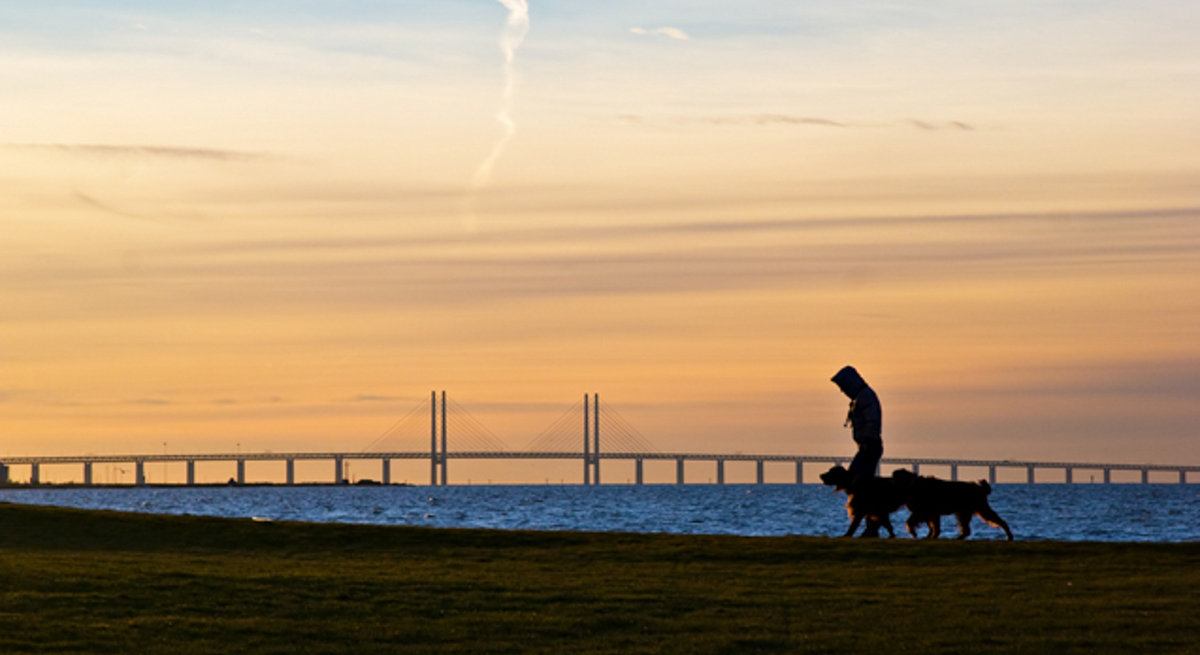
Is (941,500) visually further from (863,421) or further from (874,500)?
(863,421)

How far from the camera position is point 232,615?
1367 centimetres

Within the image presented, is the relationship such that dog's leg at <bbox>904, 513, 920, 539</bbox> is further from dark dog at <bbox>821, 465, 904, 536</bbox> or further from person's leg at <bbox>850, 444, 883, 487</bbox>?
person's leg at <bbox>850, 444, 883, 487</bbox>

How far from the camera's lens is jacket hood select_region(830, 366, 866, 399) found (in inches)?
863

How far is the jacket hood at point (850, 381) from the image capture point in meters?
21.9

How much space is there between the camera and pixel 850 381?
21.9m

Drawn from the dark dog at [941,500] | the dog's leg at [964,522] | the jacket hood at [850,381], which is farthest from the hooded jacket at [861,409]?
the dog's leg at [964,522]

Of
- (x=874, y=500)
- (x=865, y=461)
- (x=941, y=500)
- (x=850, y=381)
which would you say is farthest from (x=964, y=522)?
(x=850, y=381)

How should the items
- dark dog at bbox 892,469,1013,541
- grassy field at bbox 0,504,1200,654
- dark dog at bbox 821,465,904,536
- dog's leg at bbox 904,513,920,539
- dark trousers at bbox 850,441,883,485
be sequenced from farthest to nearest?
dark trousers at bbox 850,441,883,485
dark dog at bbox 821,465,904,536
dog's leg at bbox 904,513,920,539
dark dog at bbox 892,469,1013,541
grassy field at bbox 0,504,1200,654

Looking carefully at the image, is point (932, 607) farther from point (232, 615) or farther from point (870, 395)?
point (870, 395)

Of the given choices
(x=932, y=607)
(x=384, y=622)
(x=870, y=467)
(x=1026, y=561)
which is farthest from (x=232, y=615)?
(x=870, y=467)

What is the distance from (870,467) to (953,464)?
466 feet

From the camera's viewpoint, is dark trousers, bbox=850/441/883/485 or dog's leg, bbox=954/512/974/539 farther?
dark trousers, bbox=850/441/883/485

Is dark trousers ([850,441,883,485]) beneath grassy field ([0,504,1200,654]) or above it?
above

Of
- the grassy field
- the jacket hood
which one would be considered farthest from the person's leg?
the grassy field
